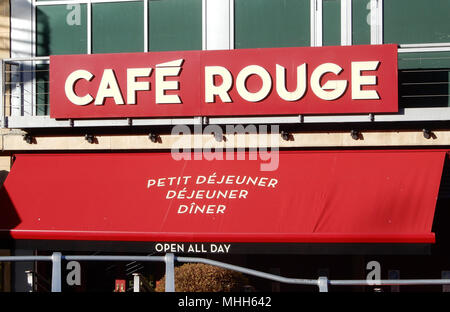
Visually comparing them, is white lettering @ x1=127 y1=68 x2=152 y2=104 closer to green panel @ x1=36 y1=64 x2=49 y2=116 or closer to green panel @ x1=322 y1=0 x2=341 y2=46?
green panel @ x1=36 y1=64 x2=49 y2=116

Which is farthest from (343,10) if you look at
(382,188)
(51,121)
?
(51,121)

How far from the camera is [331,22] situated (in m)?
17.2

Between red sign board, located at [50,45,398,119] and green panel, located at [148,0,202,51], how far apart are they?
1149 mm

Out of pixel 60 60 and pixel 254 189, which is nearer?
pixel 254 189

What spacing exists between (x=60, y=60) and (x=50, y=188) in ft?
8.92

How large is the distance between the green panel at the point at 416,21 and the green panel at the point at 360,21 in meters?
0.36

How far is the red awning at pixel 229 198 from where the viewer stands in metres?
15.1

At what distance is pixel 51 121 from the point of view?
17.3m

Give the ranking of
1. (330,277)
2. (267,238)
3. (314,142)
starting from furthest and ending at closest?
1. (330,277)
2. (314,142)
3. (267,238)

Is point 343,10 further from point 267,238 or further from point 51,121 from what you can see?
point 51,121

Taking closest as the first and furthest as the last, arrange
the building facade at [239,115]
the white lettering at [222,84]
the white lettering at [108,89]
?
the building facade at [239,115], the white lettering at [222,84], the white lettering at [108,89]

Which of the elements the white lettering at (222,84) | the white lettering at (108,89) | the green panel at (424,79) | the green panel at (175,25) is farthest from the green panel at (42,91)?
the green panel at (424,79)

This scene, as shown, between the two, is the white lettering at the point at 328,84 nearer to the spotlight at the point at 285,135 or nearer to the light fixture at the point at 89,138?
the spotlight at the point at 285,135

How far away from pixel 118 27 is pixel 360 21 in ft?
17.5
